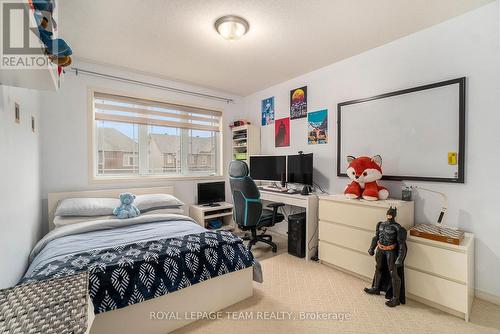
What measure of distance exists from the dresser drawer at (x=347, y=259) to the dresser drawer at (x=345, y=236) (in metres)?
0.06

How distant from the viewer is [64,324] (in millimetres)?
617

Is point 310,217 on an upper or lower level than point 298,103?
lower

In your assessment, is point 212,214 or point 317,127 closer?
point 317,127

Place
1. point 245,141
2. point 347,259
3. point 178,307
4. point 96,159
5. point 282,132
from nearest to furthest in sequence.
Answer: point 178,307 → point 347,259 → point 96,159 → point 282,132 → point 245,141

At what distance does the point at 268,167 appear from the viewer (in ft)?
12.5

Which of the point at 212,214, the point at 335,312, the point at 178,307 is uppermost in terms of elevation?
the point at 212,214

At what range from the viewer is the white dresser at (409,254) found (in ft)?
5.94

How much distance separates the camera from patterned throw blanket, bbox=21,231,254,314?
4.66 feet

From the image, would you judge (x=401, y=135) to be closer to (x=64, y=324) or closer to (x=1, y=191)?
(x=64, y=324)

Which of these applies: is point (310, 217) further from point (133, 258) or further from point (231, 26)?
point (231, 26)

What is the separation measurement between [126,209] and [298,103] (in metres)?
2.83

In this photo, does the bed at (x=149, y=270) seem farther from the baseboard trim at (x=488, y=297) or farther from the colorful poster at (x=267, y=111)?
the colorful poster at (x=267, y=111)

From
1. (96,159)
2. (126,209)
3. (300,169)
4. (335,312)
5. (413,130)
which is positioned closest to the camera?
(335,312)

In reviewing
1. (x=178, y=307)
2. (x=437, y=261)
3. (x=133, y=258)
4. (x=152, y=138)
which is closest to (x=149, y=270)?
(x=133, y=258)
